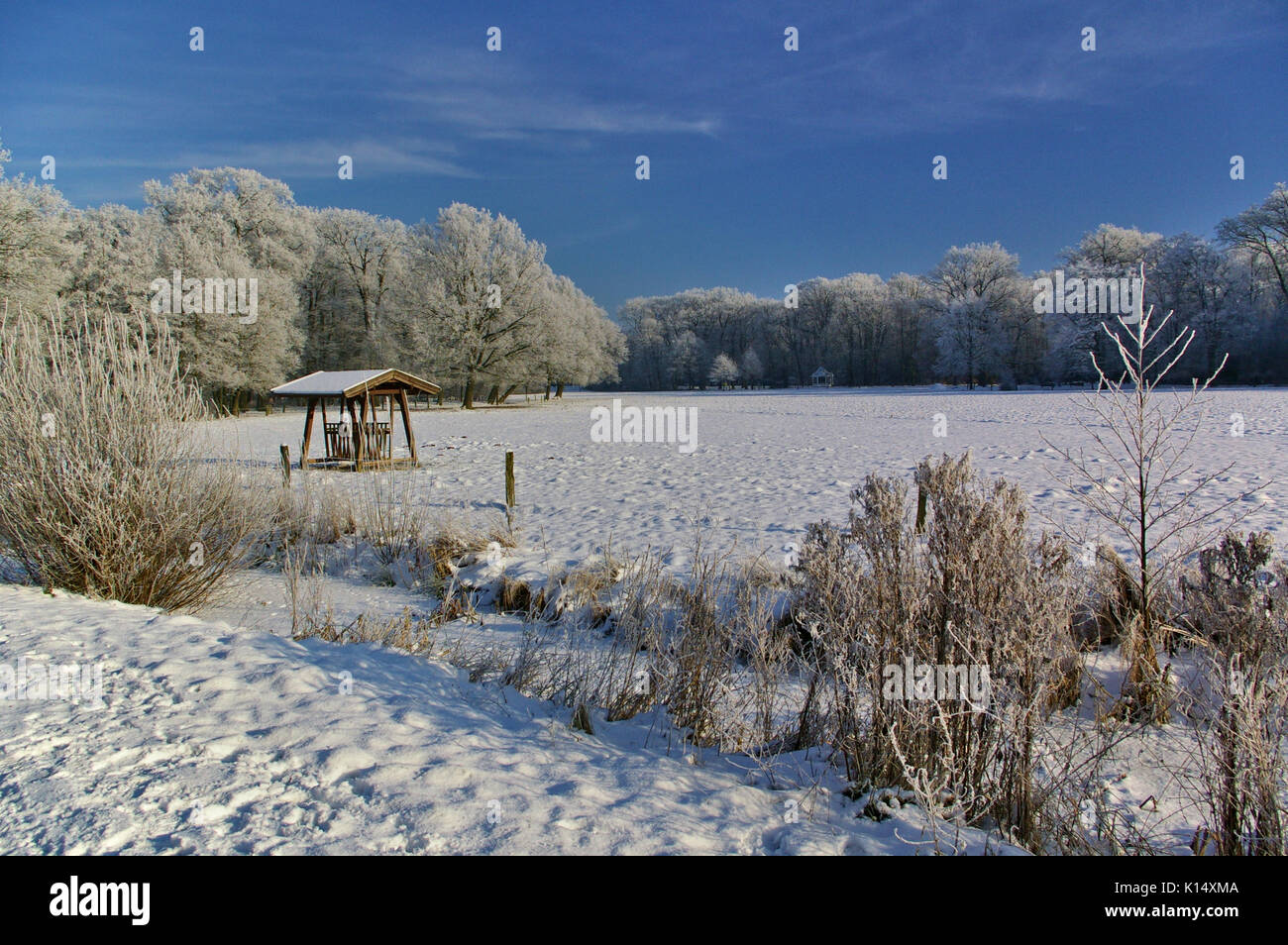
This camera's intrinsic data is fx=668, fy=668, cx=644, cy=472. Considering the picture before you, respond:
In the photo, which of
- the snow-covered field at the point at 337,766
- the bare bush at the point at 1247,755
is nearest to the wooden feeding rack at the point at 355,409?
the snow-covered field at the point at 337,766

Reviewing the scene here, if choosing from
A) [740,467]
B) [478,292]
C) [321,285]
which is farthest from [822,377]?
[740,467]

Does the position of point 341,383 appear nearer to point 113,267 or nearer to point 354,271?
point 113,267

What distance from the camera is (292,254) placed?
44750mm

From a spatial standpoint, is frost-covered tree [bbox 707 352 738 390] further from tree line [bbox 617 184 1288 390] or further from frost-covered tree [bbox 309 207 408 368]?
frost-covered tree [bbox 309 207 408 368]

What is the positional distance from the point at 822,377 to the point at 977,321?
27027 mm

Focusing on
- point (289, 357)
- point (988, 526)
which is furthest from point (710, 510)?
point (289, 357)

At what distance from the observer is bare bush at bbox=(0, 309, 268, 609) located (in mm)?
5621

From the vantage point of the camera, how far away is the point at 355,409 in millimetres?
Answer: 18094

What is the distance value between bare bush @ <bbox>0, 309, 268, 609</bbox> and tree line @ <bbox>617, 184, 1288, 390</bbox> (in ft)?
55.1

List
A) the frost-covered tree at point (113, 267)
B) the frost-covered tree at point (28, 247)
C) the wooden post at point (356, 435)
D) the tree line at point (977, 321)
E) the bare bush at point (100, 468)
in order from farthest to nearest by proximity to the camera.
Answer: the tree line at point (977, 321)
the frost-covered tree at point (113, 267)
the frost-covered tree at point (28, 247)
the wooden post at point (356, 435)
the bare bush at point (100, 468)

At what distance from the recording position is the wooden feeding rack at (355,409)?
16766 millimetres

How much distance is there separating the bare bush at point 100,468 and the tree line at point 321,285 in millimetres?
28910

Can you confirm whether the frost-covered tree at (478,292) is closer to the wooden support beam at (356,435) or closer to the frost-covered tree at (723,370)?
the wooden support beam at (356,435)
